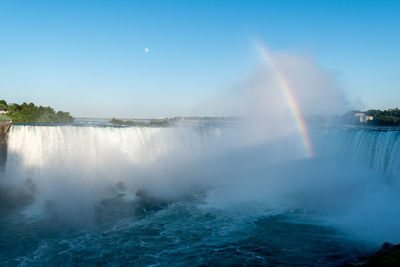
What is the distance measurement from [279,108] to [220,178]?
12746 mm

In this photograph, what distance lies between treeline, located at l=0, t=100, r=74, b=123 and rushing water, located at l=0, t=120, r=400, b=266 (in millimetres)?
32851

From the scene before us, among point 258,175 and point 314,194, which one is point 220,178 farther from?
point 314,194

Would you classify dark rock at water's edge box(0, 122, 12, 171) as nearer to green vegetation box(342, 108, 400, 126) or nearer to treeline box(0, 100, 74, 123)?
treeline box(0, 100, 74, 123)

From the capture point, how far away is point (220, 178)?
24484mm

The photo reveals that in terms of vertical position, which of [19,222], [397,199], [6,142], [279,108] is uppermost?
[279,108]

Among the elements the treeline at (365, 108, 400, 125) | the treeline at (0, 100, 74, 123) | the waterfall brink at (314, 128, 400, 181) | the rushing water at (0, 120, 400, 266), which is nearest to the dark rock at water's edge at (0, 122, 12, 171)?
the rushing water at (0, 120, 400, 266)

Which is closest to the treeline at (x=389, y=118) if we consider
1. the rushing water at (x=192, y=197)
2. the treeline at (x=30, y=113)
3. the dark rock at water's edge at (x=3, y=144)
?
the rushing water at (x=192, y=197)

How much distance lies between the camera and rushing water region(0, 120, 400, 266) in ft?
35.2

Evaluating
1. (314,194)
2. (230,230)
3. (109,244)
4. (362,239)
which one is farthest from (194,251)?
(314,194)

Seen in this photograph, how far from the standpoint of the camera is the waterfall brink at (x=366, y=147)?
17.3 metres

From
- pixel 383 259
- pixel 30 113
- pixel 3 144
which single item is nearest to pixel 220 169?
pixel 3 144

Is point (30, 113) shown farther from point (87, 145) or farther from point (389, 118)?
point (389, 118)

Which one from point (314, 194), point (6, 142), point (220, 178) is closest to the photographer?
point (314, 194)

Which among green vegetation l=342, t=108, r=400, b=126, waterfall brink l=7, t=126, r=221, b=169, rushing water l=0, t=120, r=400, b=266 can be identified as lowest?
rushing water l=0, t=120, r=400, b=266
